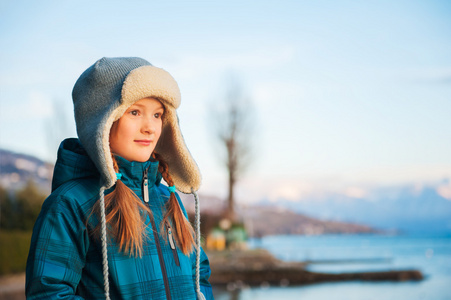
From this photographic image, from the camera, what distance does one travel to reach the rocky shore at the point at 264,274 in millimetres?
15855

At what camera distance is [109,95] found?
172cm

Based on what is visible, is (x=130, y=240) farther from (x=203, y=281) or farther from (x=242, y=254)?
(x=242, y=254)

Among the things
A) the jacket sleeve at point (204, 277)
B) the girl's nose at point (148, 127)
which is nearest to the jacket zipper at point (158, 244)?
the girl's nose at point (148, 127)

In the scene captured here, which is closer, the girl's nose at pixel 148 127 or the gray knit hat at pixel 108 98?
the gray knit hat at pixel 108 98

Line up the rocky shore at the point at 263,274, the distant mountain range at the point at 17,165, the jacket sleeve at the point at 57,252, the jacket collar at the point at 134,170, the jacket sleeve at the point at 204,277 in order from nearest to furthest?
the jacket sleeve at the point at 57,252, the jacket collar at the point at 134,170, the jacket sleeve at the point at 204,277, the rocky shore at the point at 263,274, the distant mountain range at the point at 17,165

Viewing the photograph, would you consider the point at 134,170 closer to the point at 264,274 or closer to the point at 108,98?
the point at 108,98

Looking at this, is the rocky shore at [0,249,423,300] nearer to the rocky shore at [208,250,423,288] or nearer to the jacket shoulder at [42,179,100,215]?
the rocky shore at [208,250,423,288]

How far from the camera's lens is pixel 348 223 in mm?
100125

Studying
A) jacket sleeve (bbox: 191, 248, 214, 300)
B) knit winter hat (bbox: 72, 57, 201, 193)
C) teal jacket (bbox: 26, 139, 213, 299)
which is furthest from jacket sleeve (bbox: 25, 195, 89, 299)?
jacket sleeve (bbox: 191, 248, 214, 300)

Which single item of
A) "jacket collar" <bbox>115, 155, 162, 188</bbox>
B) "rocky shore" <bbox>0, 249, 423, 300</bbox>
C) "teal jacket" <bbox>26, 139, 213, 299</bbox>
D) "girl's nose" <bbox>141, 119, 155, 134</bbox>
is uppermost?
"girl's nose" <bbox>141, 119, 155, 134</bbox>

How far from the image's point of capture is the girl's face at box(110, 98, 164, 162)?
176cm

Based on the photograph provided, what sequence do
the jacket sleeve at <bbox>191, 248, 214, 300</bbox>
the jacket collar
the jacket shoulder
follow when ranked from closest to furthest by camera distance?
the jacket shoulder, the jacket collar, the jacket sleeve at <bbox>191, 248, 214, 300</bbox>

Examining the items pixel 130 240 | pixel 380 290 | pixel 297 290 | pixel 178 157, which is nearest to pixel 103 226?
pixel 130 240

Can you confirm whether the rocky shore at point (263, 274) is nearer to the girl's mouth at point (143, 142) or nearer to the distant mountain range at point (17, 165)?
the distant mountain range at point (17, 165)
